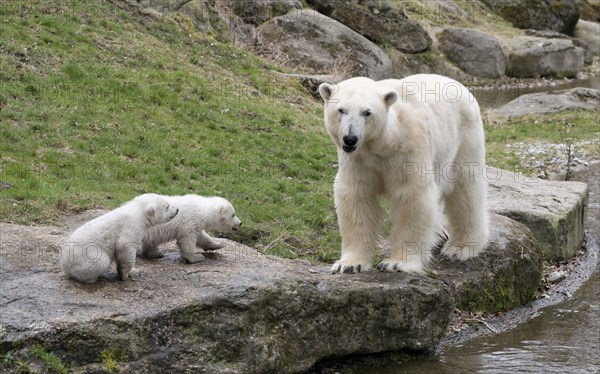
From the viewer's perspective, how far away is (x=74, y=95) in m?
16.0

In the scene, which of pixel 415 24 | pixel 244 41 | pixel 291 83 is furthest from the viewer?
pixel 415 24

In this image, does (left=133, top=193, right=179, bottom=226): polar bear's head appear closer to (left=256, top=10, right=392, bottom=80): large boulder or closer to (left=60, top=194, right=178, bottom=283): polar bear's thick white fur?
(left=60, top=194, right=178, bottom=283): polar bear's thick white fur

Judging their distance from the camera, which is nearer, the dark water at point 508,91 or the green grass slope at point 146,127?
the green grass slope at point 146,127

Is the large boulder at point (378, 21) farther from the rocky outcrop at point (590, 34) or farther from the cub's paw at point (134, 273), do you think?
the cub's paw at point (134, 273)

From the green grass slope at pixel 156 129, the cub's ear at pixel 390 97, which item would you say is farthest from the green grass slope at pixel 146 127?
the cub's ear at pixel 390 97

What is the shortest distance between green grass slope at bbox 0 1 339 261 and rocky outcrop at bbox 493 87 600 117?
25.7ft

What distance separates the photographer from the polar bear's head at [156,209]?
316 inches

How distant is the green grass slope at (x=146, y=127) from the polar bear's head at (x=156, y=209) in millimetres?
2881

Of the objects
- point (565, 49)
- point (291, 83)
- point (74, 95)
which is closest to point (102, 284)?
point (74, 95)

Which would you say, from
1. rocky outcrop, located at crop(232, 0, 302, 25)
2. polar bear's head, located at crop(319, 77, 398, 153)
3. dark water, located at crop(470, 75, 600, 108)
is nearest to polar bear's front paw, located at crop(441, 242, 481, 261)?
polar bear's head, located at crop(319, 77, 398, 153)

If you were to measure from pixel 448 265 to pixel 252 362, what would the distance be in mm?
4033

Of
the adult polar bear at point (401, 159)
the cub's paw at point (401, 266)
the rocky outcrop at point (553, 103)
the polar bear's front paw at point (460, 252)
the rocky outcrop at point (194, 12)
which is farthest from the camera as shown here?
the rocky outcrop at point (553, 103)

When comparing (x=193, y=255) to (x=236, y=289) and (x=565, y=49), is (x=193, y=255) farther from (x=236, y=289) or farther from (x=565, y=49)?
(x=565, y=49)

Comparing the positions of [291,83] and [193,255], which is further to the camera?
[291,83]
